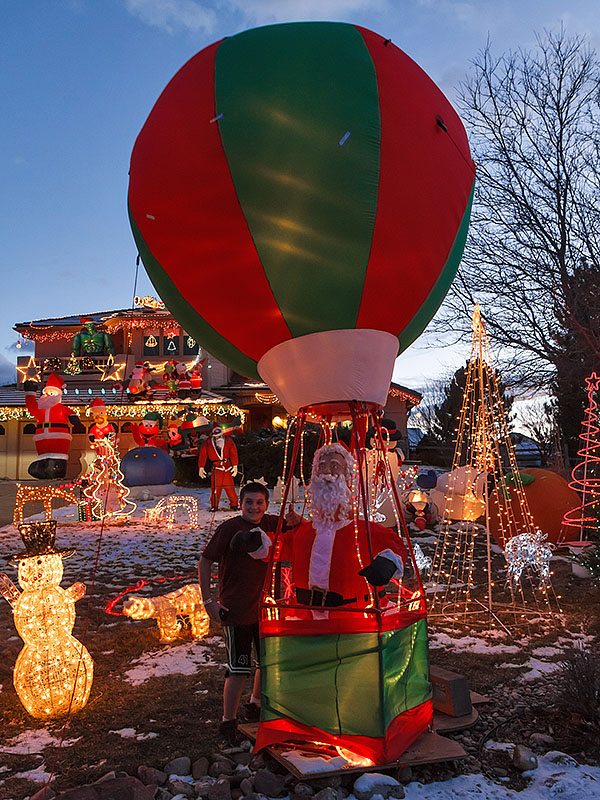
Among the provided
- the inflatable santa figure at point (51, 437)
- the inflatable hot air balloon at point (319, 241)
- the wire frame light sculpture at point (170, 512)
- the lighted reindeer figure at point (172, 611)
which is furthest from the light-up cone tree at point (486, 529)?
the wire frame light sculpture at point (170, 512)

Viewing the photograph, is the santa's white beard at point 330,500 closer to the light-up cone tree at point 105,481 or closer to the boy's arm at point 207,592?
the boy's arm at point 207,592

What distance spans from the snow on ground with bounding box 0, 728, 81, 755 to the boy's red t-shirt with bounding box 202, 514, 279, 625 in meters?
1.15

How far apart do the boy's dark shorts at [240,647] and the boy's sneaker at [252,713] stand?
1.26 feet

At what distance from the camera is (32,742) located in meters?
3.44

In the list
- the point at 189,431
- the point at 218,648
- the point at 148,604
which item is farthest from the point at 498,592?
the point at 189,431

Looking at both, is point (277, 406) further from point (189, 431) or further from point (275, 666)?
point (275, 666)

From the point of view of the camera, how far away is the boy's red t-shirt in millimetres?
3566

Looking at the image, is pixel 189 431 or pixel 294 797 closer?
pixel 294 797

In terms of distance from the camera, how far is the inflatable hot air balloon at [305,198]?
3.09m

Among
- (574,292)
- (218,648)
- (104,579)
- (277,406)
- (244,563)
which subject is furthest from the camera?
(277,406)

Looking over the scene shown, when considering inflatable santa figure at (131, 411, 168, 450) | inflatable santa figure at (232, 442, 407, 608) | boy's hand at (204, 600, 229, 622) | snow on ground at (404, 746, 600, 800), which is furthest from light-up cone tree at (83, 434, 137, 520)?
snow on ground at (404, 746, 600, 800)

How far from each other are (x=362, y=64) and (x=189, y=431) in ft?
34.2

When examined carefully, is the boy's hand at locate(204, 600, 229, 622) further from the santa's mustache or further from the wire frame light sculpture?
the wire frame light sculpture

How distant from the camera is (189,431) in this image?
13.0 m
